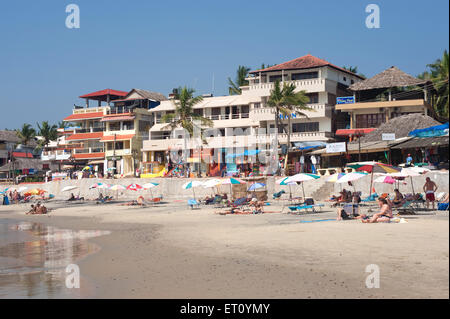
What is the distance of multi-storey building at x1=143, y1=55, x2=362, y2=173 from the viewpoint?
1948 inches

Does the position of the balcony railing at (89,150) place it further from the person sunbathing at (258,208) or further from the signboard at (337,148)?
the person sunbathing at (258,208)

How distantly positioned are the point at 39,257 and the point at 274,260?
898 centimetres

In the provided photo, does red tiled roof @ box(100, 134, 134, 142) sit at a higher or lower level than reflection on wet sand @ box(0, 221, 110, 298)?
higher

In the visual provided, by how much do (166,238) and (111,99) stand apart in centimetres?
5366

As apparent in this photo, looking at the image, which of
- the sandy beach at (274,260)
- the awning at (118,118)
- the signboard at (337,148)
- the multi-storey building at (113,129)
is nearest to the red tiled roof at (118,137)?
the multi-storey building at (113,129)

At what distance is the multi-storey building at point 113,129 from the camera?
2525 inches

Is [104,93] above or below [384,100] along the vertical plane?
above

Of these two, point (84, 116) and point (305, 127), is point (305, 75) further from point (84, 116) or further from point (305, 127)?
point (84, 116)

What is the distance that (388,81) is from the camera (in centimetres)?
4681

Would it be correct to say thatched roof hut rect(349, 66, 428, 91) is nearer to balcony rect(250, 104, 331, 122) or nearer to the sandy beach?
balcony rect(250, 104, 331, 122)

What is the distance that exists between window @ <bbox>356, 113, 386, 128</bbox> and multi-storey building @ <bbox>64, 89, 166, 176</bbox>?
29.2 metres

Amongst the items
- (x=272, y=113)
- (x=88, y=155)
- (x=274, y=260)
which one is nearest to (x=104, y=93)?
(x=88, y=155)

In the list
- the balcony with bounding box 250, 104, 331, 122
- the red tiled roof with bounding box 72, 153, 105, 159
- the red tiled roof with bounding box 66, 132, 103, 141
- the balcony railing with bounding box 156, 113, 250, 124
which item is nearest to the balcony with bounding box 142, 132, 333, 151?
the balcony with bounding box 250, 104, 331, 122
